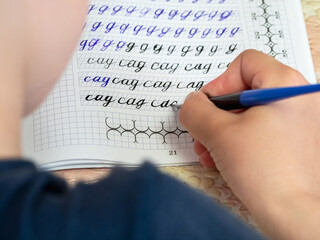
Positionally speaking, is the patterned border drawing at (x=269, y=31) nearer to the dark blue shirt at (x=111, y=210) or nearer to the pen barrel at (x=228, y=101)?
the pen barrel at (x=228, y=101)

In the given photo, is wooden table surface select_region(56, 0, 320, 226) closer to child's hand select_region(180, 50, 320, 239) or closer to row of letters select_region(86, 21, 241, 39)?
child's hand select_region(180, 50, 320, 239)

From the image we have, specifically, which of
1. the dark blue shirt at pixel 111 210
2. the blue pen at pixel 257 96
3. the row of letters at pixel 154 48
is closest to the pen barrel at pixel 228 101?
the blue pen at pixel 257 96

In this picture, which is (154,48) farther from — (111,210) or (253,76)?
(111,210)

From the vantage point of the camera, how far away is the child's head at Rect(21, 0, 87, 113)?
360 mm

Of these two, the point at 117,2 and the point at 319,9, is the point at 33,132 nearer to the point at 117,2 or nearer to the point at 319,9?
the point at 117,2

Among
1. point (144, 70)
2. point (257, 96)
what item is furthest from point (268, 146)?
point (144, 70)

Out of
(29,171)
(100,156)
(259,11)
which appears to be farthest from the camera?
(259,11)

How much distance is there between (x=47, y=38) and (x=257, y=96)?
0.67 feet

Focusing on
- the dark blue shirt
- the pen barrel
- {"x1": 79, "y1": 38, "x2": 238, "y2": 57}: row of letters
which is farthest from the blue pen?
the dark blue shirt

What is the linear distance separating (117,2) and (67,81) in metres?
0.12

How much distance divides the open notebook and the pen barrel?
0.06 meters

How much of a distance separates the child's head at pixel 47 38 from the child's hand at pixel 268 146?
164 millimetres

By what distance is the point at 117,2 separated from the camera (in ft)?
1.99

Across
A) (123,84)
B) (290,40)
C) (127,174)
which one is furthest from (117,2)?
(127,174)
